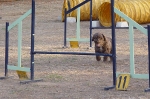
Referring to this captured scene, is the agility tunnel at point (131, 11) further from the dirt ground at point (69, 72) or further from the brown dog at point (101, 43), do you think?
the brown dog at point (101, 43)

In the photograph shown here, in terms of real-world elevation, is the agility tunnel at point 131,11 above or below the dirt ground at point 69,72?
above

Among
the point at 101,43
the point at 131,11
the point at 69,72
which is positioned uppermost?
the point at 131,11

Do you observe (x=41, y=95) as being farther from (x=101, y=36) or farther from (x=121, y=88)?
(x=101, y=36)

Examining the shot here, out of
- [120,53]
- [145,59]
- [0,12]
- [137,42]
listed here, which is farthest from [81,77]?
[0,12]

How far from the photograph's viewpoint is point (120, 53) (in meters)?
12.2

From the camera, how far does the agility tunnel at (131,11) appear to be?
18627 mm

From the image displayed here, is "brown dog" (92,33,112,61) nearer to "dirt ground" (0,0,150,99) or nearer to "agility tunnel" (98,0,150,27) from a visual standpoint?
"dirt ground" (0,0,150,99)

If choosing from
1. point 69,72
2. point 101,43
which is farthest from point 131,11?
point 69,72

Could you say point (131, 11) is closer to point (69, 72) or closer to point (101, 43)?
point (101, 43)

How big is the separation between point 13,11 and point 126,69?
17.6 m

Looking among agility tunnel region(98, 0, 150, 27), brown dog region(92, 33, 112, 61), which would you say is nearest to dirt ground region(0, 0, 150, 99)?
brown dog region(92, 33, 112, 61)

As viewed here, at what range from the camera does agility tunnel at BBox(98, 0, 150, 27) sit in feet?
61.1

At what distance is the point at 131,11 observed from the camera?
19.3 m

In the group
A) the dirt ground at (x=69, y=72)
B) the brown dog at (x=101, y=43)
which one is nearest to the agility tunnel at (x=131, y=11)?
the dirt ground at (x=69, y=72)
